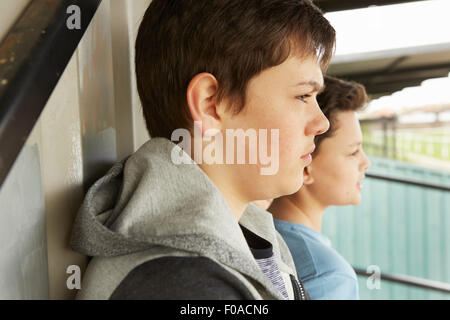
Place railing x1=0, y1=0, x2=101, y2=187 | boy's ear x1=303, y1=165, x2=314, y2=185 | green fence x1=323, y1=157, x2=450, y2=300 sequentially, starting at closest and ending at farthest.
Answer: railing x1=0, y1=0, x2=101, y2=187, boy's ear x1=303, y1=165, x2=314, y2=185, green fence x1=323, y1=157, x2=450, y2=300

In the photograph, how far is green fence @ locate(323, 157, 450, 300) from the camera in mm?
4078

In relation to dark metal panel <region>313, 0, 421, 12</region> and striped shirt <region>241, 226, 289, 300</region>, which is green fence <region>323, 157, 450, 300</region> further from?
striped shirt <region>241, 226, 289, 300</region>

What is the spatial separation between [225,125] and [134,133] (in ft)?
0.91

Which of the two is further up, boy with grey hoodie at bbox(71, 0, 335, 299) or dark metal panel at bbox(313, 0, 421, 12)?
dark metal panel at bbox(313, 0, 421, 12)

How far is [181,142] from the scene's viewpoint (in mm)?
795

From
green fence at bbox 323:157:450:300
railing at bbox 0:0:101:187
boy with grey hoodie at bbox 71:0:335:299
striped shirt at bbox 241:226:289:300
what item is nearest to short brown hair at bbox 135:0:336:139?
boy with grey hoodie at bbox 71:0:335:299

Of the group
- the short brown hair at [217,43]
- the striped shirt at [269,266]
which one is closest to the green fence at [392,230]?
the striped shirt at [269,266]

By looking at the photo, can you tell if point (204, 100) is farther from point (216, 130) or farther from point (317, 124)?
point (317, 124)

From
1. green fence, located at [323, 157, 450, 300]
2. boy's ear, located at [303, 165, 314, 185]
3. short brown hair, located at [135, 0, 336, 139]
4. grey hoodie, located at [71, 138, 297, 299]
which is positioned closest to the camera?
grey hoodie, located at [71, 138, 297, 299]

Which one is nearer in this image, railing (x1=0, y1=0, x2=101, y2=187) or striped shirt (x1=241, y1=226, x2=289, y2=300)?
railing (x1=0, y1=0, x2=101, y2=187)

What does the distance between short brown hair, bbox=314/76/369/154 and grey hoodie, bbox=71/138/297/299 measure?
0.91 metres

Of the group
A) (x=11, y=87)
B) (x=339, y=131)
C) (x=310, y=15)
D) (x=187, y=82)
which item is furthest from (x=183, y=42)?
(x=339, y=131)

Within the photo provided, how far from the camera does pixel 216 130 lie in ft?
2.58

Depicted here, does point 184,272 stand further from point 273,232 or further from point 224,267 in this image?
point 273,232
